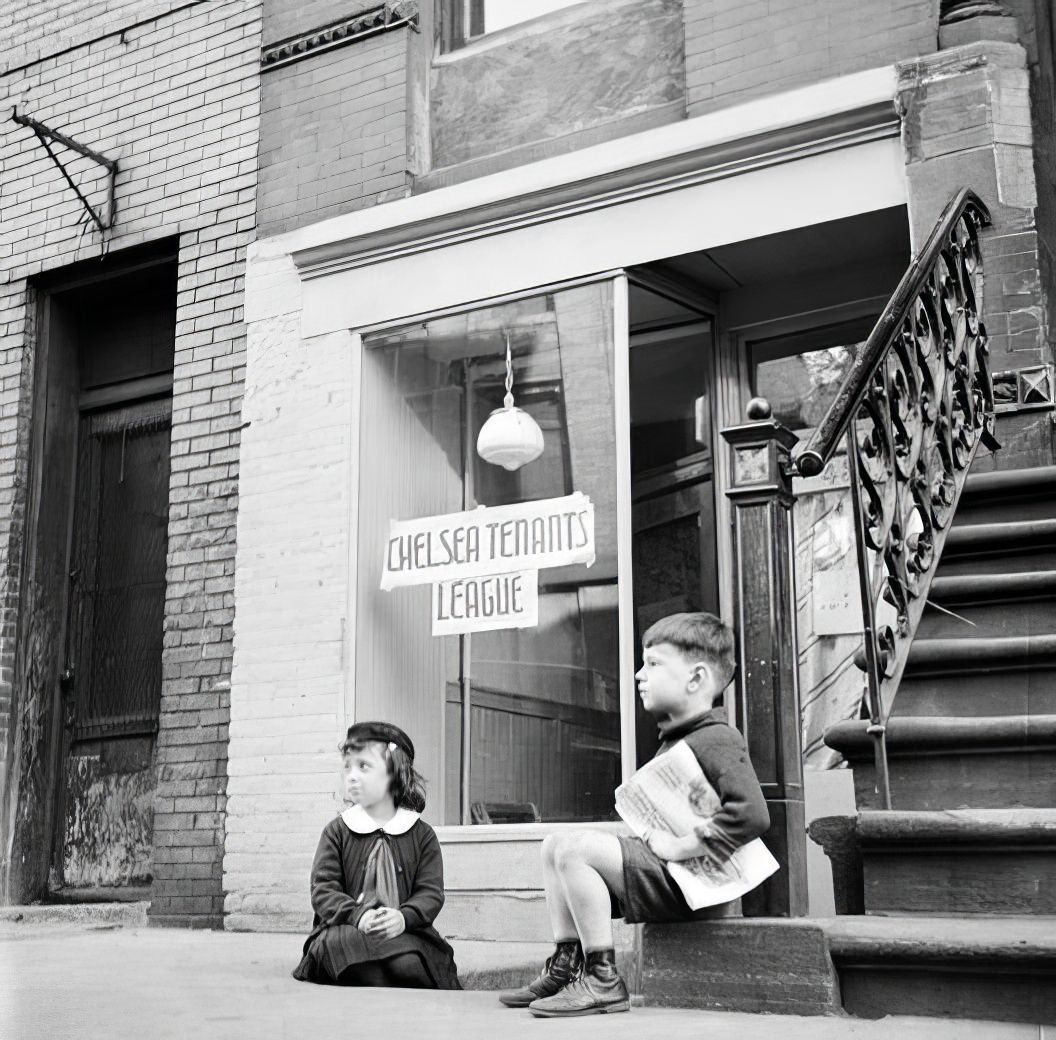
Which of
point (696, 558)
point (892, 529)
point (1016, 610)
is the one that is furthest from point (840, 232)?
point (892, 529)

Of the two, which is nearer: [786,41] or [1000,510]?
[1000,510]

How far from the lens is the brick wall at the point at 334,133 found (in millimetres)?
7441

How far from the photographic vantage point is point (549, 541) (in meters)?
6.73

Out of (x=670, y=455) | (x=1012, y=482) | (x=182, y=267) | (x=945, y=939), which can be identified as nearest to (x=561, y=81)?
(x=670, y=455)

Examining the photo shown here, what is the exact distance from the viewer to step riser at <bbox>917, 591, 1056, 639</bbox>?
181 inches

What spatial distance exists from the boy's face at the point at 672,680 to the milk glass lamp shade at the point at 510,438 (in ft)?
10.7

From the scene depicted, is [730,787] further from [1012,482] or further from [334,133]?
[334,133]

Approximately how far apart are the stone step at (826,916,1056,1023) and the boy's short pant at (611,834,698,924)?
379mm

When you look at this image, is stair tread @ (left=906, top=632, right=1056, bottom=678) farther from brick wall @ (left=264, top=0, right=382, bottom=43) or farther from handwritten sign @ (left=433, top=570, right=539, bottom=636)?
brick wall @ (left=264, top=0, right=382, bottom=43)

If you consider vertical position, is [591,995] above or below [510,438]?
below

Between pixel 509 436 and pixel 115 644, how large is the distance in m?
2.87

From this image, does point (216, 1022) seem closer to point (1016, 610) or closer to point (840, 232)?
point (1016, 610)

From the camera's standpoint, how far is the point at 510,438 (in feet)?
22.8

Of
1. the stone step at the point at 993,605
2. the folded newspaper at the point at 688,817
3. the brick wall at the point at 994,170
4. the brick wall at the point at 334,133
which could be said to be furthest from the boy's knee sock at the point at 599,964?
the brick wall at the point at 334,133
